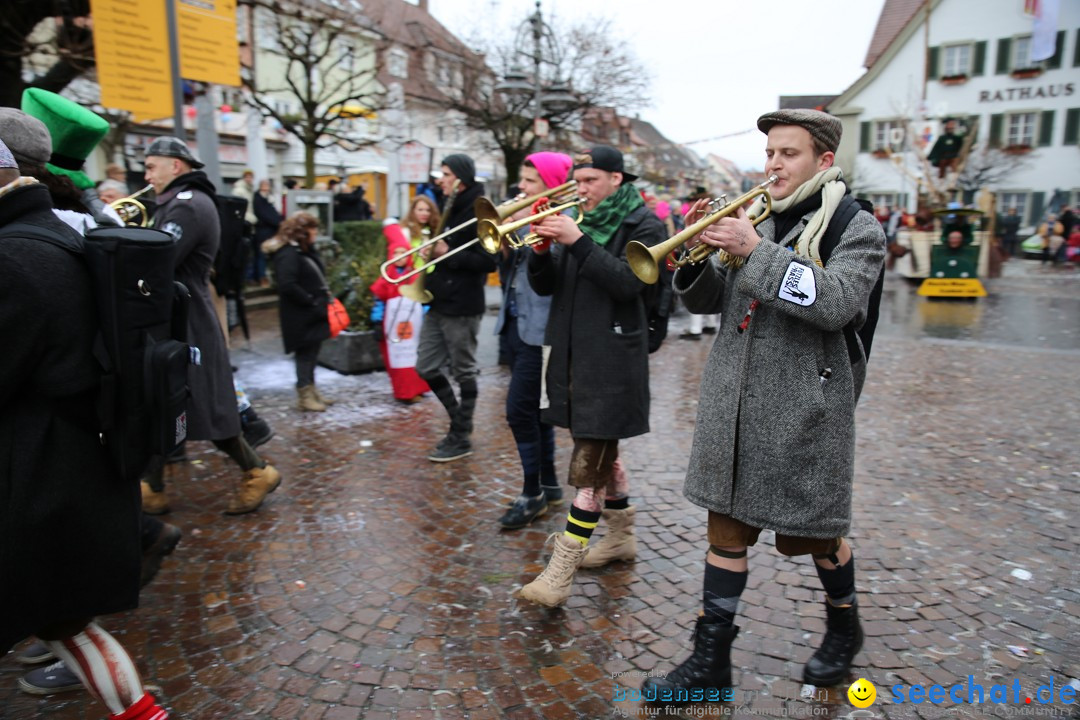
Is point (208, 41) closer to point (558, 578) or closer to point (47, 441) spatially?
point (47, 441)

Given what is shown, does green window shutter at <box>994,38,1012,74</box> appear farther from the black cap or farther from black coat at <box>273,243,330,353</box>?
the black cap

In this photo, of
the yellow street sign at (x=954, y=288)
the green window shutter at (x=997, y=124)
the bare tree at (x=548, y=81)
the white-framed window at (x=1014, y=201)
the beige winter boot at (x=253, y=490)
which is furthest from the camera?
the white-framed window at (x=1014, y=201)

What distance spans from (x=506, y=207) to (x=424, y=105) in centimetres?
2463

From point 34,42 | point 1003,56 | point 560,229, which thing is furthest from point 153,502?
point 1003,56

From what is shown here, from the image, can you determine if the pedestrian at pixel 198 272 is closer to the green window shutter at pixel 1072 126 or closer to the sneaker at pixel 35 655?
the sneaker at pixel 35 655

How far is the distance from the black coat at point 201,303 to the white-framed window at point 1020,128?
38155 mm

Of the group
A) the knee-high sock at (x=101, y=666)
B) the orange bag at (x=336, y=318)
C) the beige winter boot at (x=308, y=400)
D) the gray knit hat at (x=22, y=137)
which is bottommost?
the beige winter boot at (x=308, y=400)

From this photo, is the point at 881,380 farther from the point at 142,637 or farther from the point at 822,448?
the point at 142,637

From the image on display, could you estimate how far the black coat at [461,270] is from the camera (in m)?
5.24

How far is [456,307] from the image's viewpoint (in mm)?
5355

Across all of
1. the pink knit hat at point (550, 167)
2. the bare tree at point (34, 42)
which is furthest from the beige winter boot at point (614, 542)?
the bare tree at point (34, 42)

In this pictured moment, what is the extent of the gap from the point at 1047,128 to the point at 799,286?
38.8 m

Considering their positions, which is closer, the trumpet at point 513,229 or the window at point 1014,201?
the trumpet at point 513,229

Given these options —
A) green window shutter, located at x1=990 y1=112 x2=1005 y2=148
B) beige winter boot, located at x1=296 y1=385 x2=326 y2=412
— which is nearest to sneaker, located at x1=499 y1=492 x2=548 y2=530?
beige winter boot, located at x1=296 y1=385 x2=326 y2=412
